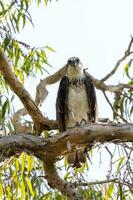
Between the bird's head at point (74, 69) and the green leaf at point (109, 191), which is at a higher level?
the bird's head at point (74, 69)

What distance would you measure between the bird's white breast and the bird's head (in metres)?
0.07

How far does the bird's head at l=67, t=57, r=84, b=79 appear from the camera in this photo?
145 inches

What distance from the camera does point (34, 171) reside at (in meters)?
2.84

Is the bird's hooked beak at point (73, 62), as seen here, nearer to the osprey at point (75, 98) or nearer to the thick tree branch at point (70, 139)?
the osprey at point (75, 98)

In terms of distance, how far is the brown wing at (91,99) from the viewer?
355 centimetres

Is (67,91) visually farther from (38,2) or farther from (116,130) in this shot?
(116,130)

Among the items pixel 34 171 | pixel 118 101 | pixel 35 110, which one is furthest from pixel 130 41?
pixel 34 171

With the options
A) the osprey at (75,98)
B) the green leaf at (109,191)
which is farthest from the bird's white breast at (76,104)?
the green leaf at (109,191)

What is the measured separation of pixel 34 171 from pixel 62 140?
0.53 metres

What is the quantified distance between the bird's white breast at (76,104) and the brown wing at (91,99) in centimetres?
3

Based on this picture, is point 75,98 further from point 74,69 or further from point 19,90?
point 19,90

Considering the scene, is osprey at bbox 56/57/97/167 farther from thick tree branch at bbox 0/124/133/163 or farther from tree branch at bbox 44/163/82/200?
thick tree branch at bbox 0/124/133/163

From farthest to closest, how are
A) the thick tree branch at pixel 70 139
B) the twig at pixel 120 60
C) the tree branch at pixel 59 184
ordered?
1. the twig at pixel 120 60
2. the tree branch at pixel 59 184
3. the thick tree branch at pixel 70 139

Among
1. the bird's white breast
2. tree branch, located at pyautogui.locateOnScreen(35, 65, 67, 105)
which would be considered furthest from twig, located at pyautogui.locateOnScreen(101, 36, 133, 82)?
the bird's white breast
